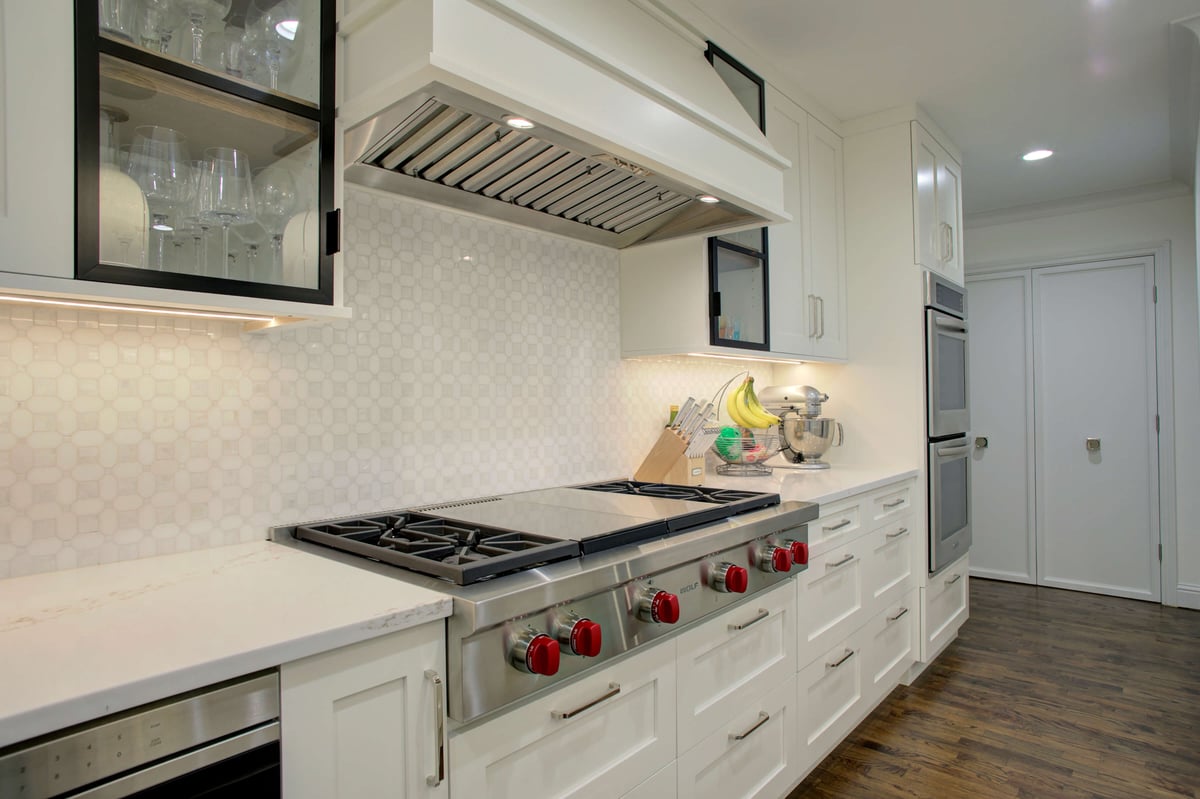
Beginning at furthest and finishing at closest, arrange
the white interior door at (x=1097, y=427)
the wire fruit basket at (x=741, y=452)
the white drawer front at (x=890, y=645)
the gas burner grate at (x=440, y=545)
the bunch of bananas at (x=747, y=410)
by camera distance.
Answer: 1. the white interior door at (x=1097, y=427)
2. the bunch of bananas at (x=747, y=410)
3. the wire fruit basket at (x=741, y=452)
4. the white drawer front at (x=890, y=645)
5. the gas burner grate at (x=440, y=545)

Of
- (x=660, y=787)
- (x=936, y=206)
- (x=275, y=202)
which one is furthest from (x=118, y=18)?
(x=936, y=206)

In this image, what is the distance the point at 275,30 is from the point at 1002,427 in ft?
16.0

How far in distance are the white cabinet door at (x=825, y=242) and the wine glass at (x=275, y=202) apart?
7.37ft

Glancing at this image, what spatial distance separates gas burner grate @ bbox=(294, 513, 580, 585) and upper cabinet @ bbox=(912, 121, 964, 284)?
2502 mm

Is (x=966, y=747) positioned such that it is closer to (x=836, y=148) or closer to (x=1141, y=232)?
(x=836, y=148)

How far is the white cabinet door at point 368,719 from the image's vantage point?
0.87m

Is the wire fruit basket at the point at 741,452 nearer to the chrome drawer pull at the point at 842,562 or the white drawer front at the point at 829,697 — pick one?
the chrome drawer pull at the point at 842,562

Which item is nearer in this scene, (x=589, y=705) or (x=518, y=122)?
(x=589, y=705)

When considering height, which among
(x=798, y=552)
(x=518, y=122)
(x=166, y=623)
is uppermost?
(x=518, y=122)

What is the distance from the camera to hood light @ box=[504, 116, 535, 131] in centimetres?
132

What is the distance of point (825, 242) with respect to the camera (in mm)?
3123

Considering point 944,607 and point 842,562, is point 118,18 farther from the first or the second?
point 944,607

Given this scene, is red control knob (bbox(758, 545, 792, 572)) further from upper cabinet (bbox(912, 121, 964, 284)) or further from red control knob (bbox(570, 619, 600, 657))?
upper cabinet (bbox(912, 121, 964, 284))

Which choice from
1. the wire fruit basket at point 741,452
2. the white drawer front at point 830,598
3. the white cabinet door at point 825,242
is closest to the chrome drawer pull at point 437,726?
the white drawer front at point 830,598
